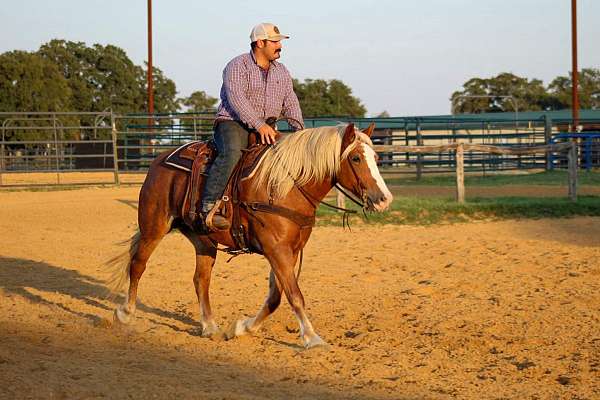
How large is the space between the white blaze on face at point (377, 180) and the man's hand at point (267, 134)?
2.89 ft

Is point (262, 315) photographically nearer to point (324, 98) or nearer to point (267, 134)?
point (267, 134)

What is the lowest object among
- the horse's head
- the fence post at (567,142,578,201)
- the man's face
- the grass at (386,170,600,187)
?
the grass at (386,170,600,187)

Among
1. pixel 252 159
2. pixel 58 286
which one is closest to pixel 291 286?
pixel 252 159

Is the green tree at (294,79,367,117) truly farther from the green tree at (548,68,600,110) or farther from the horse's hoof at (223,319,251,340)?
the horse's hoof at (223,319,251,340)

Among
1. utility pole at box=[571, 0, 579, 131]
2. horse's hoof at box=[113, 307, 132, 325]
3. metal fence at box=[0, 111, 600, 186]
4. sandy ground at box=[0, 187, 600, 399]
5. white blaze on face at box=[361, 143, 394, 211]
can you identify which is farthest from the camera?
utility pole at box=[571, 0, 579, 131]

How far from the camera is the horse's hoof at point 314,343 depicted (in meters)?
6.49

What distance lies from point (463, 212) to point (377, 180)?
9.39 m

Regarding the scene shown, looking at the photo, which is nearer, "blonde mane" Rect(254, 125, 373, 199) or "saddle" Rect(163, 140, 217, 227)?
"blonde mane" Rect(254, 125, 373, 199)

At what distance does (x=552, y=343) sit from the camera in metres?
6.51

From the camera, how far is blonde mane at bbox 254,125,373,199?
6664 mm

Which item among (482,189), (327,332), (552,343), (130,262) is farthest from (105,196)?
(552,343)

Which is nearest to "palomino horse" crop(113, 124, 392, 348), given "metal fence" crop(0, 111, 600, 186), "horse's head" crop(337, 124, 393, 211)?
"horse's head" crop(337, 124, 393, 211)

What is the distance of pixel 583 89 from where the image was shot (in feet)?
314

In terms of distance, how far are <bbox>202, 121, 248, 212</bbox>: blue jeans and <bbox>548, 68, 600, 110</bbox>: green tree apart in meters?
84.7
